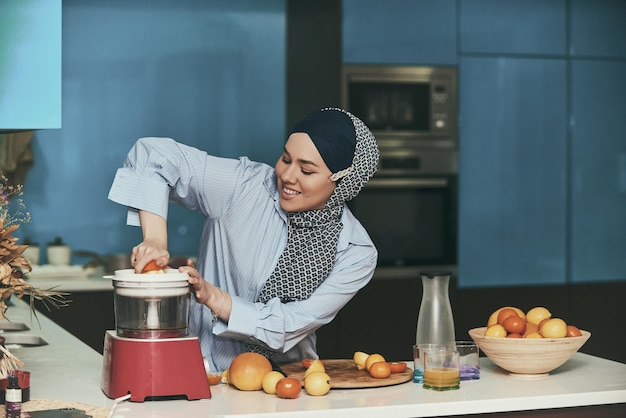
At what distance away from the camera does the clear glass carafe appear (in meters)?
2.48

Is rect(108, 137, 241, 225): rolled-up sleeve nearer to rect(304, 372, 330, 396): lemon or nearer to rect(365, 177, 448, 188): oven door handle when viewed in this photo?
rect(304, 372, 330, 396): lemon

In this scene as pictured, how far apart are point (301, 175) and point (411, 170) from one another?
236 cm

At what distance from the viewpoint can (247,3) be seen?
516cm

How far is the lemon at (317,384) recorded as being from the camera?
2.21 metres

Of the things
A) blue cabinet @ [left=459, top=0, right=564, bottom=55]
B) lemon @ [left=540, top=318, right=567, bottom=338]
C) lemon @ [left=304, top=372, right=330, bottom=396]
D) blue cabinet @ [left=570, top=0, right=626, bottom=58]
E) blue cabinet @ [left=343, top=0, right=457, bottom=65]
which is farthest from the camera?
blue cabinet @ [left=570, top=0, right=626, bottom=58]

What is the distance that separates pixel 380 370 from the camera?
92.8 inches

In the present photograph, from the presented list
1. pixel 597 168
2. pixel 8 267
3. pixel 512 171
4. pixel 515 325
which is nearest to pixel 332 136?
pixel 515 325

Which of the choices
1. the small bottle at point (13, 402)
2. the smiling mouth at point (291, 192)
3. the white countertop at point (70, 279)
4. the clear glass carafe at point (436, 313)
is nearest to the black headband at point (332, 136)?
the smiling mouth at point (291, 192)

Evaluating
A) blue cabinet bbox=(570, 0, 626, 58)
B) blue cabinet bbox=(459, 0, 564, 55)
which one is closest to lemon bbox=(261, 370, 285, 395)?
blue cabinet bbox=(459, 0, 564, 55)

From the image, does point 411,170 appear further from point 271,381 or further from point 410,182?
point 271,381

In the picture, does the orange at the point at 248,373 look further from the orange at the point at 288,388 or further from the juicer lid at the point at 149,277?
the juicer lid at the point at 149,277

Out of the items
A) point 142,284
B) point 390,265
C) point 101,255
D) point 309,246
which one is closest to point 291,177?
point 309,246

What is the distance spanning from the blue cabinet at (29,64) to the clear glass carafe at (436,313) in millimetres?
979

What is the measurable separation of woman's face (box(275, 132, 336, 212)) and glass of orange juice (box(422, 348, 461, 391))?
48 centimetres
